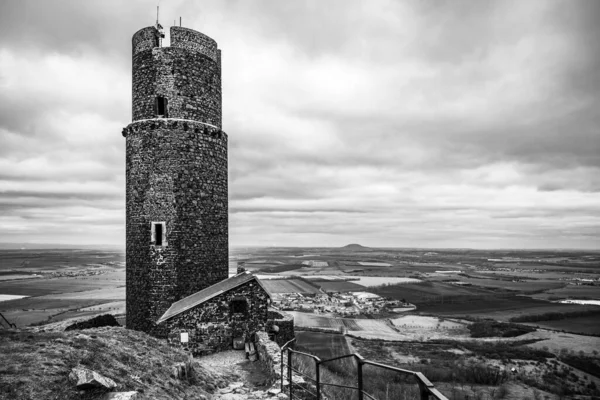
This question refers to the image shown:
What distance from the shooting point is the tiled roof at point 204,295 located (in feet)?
42.9

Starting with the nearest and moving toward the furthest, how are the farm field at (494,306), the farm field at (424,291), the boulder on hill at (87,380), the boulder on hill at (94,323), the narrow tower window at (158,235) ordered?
the boulder on hill at (87,380), the boulder on hill at (94,323), the narrow tower window at (158,235), the farm field at (494,306), the farm field at (424,291)

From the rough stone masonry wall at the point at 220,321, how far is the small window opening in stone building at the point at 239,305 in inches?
3.9

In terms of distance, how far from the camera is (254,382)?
1058cm

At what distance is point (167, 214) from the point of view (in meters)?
14.8

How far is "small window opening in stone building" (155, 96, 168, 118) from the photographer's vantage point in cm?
1520

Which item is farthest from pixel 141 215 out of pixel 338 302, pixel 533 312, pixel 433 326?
pixel 533 312

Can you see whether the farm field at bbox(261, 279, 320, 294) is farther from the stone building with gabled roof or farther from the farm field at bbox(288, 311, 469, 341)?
the stone building with gabled roof

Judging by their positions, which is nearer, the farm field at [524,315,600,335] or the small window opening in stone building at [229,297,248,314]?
the small window opening in stone building at [229,297,248,314]

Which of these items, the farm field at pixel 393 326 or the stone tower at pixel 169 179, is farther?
the farm field at pixel 393 326

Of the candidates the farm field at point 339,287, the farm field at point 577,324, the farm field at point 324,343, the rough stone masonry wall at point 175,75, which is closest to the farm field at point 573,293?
the farm field at point 577,324

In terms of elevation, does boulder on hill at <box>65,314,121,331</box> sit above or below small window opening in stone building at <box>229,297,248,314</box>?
below

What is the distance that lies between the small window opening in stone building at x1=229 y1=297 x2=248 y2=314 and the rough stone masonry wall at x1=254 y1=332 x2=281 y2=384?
970mm

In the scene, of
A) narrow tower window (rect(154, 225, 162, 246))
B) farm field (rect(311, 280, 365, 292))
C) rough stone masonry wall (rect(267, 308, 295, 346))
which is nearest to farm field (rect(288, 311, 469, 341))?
rough stone masonry wall (rect(267, 308, 295, 346))

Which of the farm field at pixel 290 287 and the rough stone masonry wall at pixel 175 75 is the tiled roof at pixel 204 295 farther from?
the farm field at pixel 290 287
